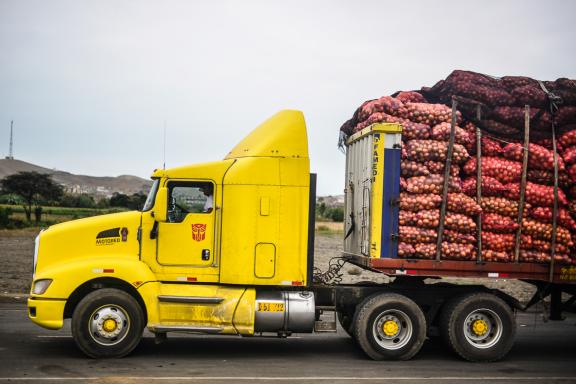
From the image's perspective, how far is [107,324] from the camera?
10141 mm

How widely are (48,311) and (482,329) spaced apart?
22.6 ft

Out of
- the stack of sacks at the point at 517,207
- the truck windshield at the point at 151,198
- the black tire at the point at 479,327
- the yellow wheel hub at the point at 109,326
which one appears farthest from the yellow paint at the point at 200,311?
the stack of sacks at the point at 517,207

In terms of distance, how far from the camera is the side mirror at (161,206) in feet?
33.8

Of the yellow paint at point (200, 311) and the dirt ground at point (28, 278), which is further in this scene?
the dirt ground at point (28, 278)

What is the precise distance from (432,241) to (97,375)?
549cm

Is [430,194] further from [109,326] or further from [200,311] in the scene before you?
[109,326]

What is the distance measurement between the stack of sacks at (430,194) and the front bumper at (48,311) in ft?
17.6

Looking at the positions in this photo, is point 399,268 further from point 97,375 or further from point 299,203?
point 97,375

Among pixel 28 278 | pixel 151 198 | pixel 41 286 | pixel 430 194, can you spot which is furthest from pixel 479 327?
pixel 28 278

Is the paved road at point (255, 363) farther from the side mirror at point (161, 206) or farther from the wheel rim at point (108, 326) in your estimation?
the side mirror at point (161, 206)

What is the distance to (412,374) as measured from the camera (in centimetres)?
980

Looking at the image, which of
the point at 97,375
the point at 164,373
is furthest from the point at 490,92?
the point at 97,375

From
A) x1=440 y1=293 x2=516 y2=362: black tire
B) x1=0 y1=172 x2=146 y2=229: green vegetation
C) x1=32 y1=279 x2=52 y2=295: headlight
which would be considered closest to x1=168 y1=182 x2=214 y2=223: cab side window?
x1=32 y1=279 x2=52 y2=295: headlight

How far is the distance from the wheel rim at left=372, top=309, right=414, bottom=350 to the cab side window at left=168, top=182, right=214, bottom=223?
130 inches
